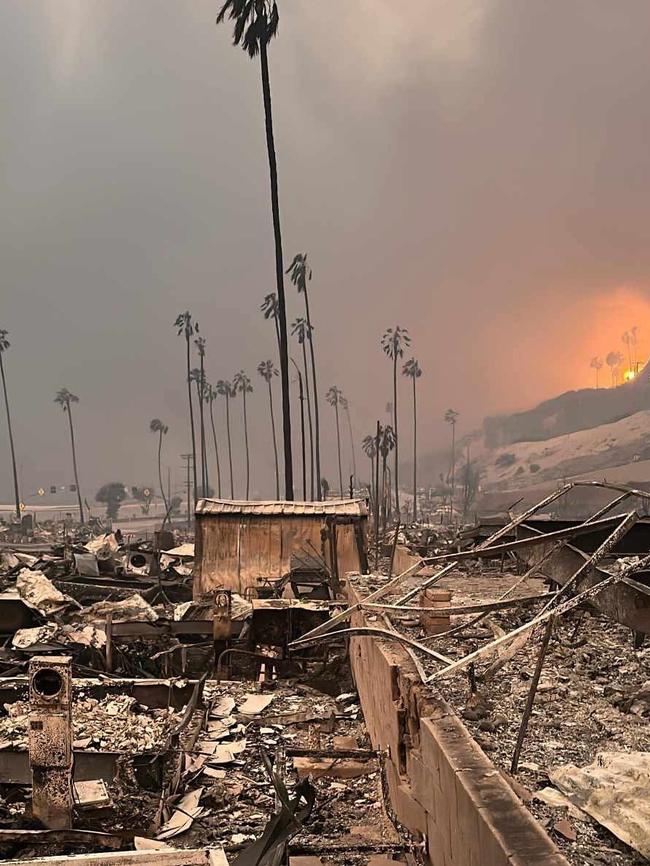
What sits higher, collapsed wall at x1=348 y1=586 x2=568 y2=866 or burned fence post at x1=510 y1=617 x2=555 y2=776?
burned fence post at x1=510 y1=617 x2=555 y2=776

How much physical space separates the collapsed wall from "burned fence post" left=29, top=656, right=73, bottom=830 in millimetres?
3259

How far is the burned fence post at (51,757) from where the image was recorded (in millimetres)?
6945

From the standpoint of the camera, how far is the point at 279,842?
5.83 meters

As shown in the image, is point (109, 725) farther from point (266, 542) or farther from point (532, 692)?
point (266, 542)

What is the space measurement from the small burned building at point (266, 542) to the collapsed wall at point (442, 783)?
11925mm

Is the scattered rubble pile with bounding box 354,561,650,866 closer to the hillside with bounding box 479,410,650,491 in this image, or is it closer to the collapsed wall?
the collapsed wall

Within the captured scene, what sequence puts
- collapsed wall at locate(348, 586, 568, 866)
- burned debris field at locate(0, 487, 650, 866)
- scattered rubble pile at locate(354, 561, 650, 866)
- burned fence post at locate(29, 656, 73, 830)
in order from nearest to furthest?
collapsed wall at locate(348, 586, 568, 866) → scattered rubble pile at locate(354, 561, 650, 866) → burned debris field at locate(0, 487, 650, 866) → burned fence post at locate(29, 656, 73, 830)

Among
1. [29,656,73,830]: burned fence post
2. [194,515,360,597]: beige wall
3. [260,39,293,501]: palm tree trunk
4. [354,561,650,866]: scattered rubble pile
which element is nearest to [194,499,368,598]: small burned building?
[194,515,360,597]: beige wall

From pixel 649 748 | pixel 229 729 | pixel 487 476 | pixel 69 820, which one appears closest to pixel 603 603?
pixel 649 748

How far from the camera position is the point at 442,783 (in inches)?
195

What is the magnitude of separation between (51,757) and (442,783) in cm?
415

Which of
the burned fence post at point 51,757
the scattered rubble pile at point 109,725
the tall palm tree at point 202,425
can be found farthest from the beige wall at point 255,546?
the tall palm tree at point 202,425

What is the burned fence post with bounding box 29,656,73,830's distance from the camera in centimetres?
695

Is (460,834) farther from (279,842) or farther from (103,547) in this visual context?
(103,547)
